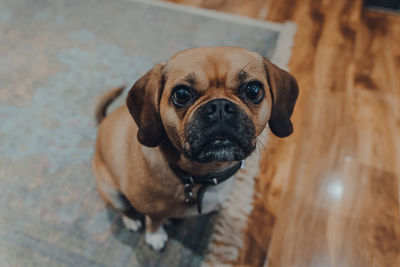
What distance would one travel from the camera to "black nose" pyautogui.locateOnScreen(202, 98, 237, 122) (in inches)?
37.7

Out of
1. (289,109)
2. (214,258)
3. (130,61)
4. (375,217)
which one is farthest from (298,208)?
(130,61)

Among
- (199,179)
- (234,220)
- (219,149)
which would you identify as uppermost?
(219,149)

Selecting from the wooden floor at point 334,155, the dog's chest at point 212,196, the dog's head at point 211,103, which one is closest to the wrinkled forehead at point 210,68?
the dog's head at point 211,103

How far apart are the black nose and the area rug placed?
89cm

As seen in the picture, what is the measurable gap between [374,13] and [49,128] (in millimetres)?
3072

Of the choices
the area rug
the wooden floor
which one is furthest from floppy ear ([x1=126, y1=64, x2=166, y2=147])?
the wooden floor

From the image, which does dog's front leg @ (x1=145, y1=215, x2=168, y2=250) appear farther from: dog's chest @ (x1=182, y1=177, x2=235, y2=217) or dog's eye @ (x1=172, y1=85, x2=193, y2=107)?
dog's eye @ (x1=172, y1=85, x2=193, y2=107)

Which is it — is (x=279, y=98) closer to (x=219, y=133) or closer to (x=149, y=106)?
(x=219, y=133)

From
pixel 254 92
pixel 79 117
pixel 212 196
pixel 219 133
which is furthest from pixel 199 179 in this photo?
pixel 79 117

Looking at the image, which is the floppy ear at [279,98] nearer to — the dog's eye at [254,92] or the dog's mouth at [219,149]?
the dog's eye at [254,92]

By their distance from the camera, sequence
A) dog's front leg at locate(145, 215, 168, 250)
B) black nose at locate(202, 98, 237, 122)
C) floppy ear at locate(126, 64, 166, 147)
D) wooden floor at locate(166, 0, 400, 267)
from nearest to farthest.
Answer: black nose at locate(202, 98, 237, 122), floppy ear at locate(126, 64, 166, 147), dog's front leg at locate(145, 215, 168, 250), wooden floor at locate(166, 0, 400, 267)

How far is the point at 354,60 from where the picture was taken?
245cm

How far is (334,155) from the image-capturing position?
1971 mm

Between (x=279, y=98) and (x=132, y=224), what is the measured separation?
1.04m
